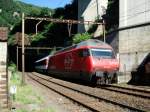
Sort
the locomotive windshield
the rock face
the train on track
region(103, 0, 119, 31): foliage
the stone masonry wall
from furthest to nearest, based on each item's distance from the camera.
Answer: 1. region(103, 0, 119, 31): foliage
2. the stone masonry wall
3. the locomotive windshield
4. the train on track
5. the rock face

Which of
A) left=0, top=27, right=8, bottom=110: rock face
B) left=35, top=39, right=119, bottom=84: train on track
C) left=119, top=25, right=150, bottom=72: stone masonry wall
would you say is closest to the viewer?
left=0, top=27, right=8, bottom=110: rock face

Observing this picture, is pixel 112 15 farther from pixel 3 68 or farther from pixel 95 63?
pixel 3 68

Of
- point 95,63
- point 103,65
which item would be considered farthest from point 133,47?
point 95,63

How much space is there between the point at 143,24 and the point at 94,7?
20.5m

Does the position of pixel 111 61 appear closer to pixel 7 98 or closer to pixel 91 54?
pixel 91 54

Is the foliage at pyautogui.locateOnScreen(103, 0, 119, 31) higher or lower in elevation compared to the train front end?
higher

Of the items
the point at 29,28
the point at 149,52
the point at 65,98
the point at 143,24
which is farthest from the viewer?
the point at 29,28

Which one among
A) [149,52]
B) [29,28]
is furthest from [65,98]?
[29,28]

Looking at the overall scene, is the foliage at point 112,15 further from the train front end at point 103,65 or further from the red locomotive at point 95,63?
the train front end at point 103,65

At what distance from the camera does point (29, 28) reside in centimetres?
8525

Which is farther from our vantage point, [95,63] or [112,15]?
[112,15]

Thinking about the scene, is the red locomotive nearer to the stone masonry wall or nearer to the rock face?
the stone masonry wall

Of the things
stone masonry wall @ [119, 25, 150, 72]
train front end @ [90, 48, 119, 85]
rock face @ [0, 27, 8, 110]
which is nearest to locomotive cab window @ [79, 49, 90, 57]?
train front end @ [90, 48, 119, 85]

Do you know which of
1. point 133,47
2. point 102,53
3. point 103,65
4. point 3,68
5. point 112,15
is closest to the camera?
point 3,68
